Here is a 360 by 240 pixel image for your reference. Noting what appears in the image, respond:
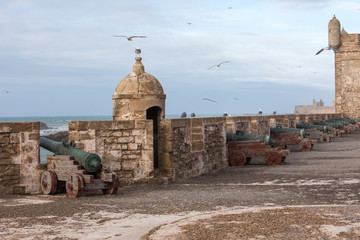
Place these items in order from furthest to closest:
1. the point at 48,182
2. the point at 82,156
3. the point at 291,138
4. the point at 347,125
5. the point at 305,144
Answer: the point at 347,125
the point at 291,138
the point at 305,144
the point at 48,182
the point at 82,156

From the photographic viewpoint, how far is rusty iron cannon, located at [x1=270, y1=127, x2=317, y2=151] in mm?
18188

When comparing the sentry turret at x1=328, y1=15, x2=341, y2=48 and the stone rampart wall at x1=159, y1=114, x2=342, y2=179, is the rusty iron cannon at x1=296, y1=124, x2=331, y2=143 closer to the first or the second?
the stone rampart wall at x1=159, y1=114, x2=342, y2=179

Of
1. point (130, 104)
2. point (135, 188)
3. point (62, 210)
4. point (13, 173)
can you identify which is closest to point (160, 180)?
point (135, 188)

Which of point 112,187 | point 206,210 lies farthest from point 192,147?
point 206,210

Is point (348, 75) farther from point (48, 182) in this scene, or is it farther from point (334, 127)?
point (48, 182)

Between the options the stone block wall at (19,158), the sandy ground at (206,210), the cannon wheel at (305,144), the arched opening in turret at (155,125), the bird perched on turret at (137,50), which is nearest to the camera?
the sandy ground at (206,210)

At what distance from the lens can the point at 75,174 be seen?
8.38 m

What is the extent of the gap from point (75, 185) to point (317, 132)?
1651 cm

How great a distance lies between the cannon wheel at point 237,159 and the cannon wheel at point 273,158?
619mm

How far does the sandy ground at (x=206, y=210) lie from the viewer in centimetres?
535

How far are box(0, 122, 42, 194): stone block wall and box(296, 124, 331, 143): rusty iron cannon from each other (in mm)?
15097

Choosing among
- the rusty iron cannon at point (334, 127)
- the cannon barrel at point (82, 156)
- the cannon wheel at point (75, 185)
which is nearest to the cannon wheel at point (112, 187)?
the cannon barrel at point (82, 156)

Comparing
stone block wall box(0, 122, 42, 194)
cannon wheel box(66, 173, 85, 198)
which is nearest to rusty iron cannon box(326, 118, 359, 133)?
stone block wall box(0, 122, 42, 194)

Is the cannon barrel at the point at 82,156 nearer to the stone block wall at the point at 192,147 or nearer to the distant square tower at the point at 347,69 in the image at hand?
the stone block wall at the point at 192,147
